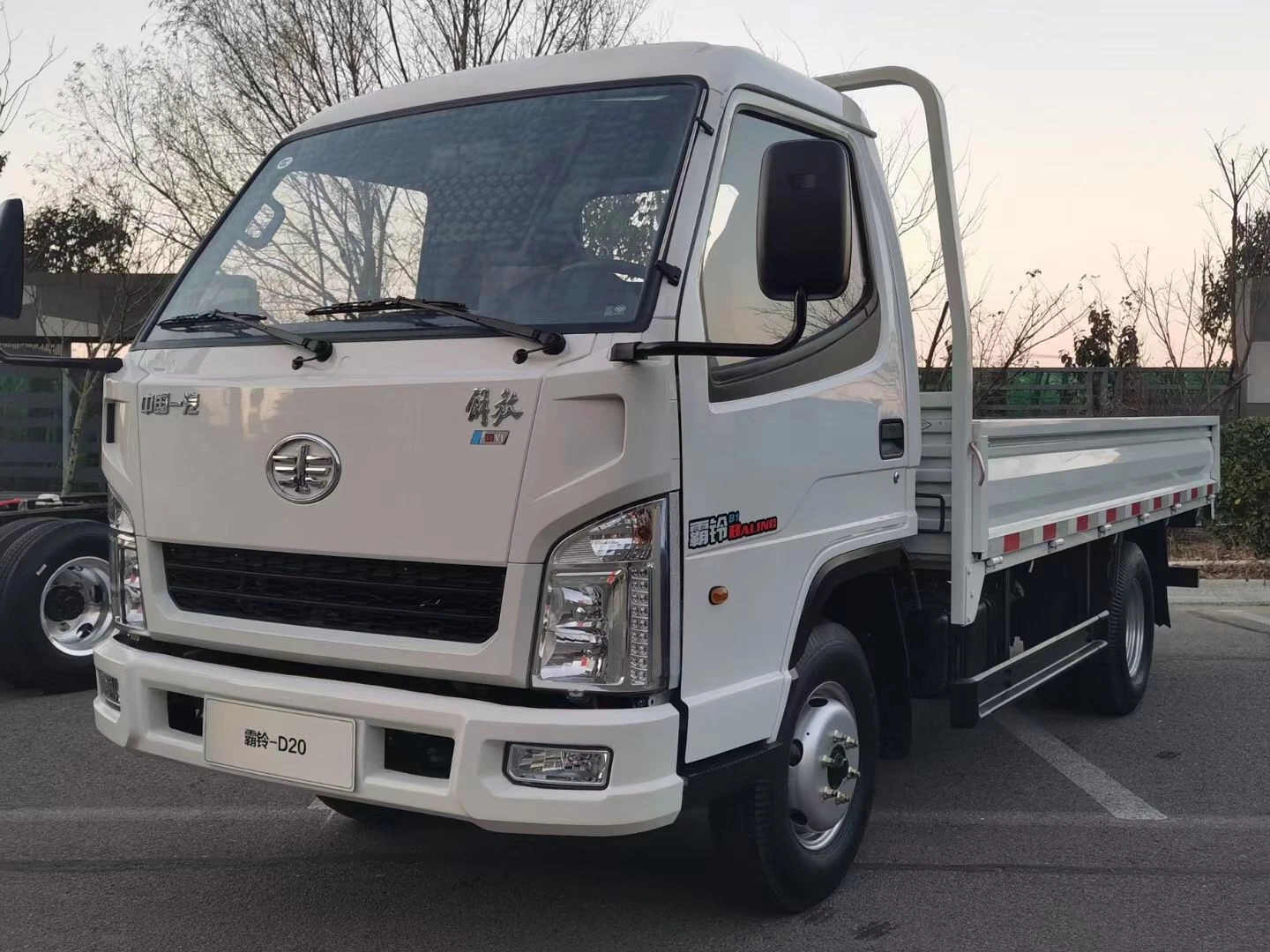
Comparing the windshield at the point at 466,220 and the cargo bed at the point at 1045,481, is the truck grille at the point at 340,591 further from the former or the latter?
the cargo bed at the point at 1045,481

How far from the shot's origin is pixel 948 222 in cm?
434

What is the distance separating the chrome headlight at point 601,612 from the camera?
2.92 meters

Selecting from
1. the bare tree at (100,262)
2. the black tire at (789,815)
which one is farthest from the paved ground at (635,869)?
the bare tree at (100,262)

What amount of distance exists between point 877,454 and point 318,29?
1390cm

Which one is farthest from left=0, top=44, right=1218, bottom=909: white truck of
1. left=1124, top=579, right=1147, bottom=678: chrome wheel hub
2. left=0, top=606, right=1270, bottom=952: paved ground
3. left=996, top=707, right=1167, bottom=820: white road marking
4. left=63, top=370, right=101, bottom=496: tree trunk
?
left=63, top=370, right=101, bottom=496: tree trunk

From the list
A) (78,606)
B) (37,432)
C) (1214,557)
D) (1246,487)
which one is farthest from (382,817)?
(1246,487)

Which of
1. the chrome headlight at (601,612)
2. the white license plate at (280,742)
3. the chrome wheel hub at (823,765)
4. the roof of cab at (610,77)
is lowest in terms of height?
the chrome wheel hub at (823,765)

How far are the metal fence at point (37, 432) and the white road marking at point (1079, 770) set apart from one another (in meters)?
6.91

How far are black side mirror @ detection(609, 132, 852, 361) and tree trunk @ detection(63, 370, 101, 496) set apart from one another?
7620mm

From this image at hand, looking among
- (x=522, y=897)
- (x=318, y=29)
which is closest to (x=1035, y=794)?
(x=522, y=897)

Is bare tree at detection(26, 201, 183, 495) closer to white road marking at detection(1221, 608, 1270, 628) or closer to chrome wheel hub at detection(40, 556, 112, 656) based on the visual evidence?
chrome wheel hub at detection(40, 556, 112, 656)

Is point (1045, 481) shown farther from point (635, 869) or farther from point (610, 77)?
point (610, 77)

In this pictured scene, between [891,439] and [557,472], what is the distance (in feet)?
4.90

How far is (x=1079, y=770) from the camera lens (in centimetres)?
530
